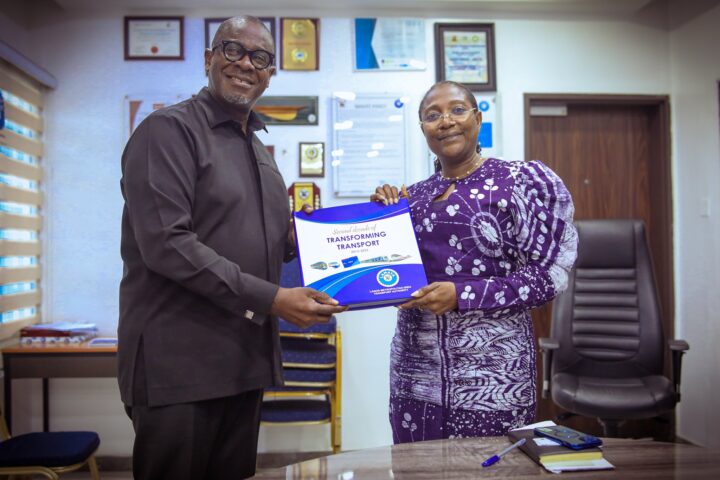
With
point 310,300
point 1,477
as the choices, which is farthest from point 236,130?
point 1,477

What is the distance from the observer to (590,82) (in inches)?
132

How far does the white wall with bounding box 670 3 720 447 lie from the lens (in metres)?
3.08

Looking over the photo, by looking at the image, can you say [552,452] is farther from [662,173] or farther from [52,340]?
[662,173]

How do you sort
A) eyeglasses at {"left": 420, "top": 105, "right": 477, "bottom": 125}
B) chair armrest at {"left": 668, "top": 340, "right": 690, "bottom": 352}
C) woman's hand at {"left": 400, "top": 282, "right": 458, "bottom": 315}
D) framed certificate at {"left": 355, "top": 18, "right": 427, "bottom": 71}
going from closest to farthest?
woman's hand at {"left": 400, "top": 282, "right": 458, "bottom": 315}
eyeglasses at {"left": 420, "top": 105, "right": 477, "bottom": 125}
chair armrest at {"left": 668, "top": 340, "right": 690, "bottom": 352}
framed certificate at {"left": 355, "top": 18, "right": 427, "bottom": 71}

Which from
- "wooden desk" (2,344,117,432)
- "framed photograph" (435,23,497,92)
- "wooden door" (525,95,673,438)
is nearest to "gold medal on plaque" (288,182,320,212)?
"framed photograph" (435,23,497,92)

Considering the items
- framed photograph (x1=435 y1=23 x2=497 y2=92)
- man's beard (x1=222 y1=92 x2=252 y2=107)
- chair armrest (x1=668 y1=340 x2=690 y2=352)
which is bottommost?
chair armrest (x1=668 y1=340 x2=690 y2=352)

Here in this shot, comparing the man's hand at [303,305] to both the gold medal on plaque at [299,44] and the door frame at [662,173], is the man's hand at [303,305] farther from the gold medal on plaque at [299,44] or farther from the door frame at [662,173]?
the door frame at [662,173]

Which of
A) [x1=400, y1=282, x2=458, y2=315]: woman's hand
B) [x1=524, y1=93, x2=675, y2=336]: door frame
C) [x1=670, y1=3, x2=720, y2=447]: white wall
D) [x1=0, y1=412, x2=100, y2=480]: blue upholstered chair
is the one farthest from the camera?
[x1=524, y1=93, x2=675, y2=336]: door frame

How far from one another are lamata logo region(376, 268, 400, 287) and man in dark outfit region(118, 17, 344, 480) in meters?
0.15

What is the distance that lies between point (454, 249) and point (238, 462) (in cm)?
84

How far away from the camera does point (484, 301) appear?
136 cm

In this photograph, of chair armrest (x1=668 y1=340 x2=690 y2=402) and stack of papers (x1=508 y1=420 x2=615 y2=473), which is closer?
stack of papers (x1=508 y1=420 x2=615 y2=473)

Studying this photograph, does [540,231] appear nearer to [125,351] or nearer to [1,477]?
[125,351]

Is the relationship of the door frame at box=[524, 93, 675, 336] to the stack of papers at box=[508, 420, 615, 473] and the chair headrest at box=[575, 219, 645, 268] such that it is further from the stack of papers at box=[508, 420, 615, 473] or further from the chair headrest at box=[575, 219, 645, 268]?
the stack of papers at box=[508, 420, 615, 473]
